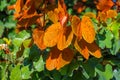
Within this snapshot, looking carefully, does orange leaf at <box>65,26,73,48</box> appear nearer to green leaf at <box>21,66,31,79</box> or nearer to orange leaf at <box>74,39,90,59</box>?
orange leaf at <box>74,39,90,59</box>

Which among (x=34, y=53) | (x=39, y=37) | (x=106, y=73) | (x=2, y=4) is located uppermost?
(x=39, y=37)

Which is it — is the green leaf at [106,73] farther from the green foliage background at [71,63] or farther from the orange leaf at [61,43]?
the orange leaf at [61,43]

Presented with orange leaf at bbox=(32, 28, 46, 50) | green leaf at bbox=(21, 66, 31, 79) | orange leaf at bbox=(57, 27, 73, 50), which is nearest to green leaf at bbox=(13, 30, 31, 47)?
green leaf at bbox=(21, 66, 31, 79)

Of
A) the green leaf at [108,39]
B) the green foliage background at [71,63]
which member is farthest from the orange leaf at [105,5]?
the green leaf at [108,39]

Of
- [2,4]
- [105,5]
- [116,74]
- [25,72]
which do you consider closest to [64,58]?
[25,72]

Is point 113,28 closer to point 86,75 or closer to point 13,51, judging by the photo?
point 86,75

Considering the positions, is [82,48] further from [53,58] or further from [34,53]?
[34,53]
